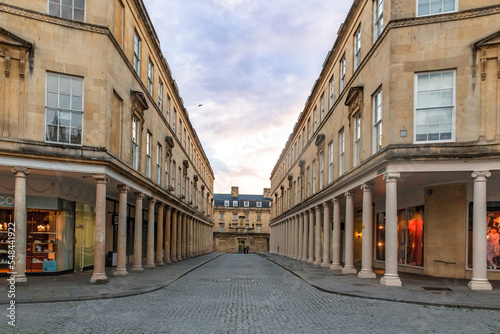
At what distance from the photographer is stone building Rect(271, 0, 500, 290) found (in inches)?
630

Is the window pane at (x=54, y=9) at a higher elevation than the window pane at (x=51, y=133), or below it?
higher

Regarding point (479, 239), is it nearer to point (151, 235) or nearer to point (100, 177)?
point (100, 177)

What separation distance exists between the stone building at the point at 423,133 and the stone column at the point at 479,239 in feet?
0.11

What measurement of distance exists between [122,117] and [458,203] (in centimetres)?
1553

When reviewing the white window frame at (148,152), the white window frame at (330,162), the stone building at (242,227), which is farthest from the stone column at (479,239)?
the stone building at (242,227)

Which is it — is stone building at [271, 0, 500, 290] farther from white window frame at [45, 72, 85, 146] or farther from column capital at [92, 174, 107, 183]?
white window frame at [45, 72, 85, 146]

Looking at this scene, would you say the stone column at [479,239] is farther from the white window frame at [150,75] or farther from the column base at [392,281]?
the white window frame at [150,75]

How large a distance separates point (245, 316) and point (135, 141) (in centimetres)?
1473

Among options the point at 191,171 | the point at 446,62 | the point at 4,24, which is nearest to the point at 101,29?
the point at 4,24

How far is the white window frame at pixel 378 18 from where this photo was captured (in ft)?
62.0

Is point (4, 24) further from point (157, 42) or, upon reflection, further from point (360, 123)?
point (360, 123)

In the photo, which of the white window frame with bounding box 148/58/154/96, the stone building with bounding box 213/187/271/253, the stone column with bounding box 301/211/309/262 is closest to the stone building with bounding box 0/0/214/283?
the white window frame with bounding box 148/58/154/96

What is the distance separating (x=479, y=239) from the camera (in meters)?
15.6

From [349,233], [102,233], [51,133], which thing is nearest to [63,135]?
[51,133]
